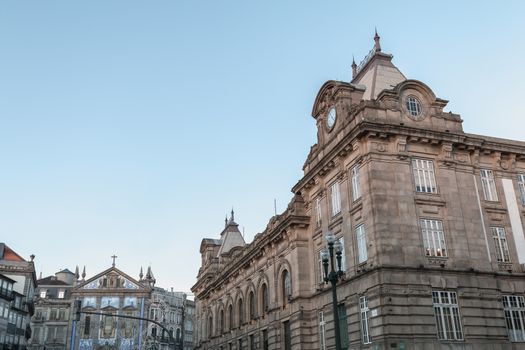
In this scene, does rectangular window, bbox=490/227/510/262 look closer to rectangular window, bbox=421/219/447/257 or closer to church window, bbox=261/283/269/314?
rectangular window, bbox=421/219/447/257

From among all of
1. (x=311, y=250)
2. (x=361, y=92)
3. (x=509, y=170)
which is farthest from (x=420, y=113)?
(x=311, y=250)

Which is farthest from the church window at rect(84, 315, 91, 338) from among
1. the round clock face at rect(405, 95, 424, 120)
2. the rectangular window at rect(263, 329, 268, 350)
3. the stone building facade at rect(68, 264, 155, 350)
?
the round clock face at rect(405, 95, 424, 120)

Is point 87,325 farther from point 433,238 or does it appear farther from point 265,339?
point 433,238

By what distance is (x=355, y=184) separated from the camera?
31438 millimetres

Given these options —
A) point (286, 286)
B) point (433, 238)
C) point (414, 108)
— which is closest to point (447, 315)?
point (433, 238)

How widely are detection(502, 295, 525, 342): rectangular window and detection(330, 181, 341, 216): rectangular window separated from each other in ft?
33.9

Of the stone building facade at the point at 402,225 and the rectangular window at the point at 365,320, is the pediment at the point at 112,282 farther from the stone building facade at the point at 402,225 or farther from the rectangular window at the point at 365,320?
the rectangular window at the point at 365,320

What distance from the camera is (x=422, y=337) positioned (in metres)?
26.7

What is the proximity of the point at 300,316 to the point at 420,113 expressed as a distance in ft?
48.0

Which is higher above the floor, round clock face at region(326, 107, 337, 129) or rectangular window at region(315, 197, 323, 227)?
round clock face at region(326, 107, 337, 129)

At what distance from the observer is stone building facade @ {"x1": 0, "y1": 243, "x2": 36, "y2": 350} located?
66125mm

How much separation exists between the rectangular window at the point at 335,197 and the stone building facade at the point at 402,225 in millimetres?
68

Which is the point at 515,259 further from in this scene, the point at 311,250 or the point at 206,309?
the point at 206,309

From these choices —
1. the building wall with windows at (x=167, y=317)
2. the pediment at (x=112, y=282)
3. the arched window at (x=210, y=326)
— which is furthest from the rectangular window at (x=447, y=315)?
the pediment at (x=112, y=282)
